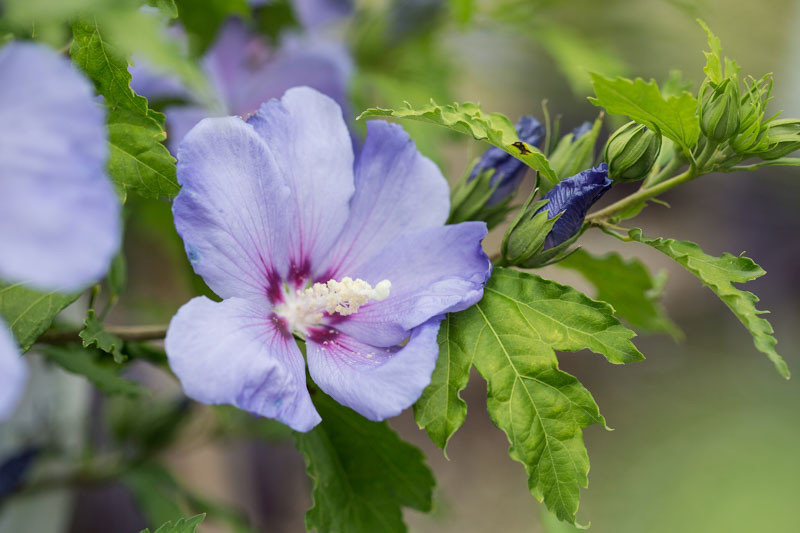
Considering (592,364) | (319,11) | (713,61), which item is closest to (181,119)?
(319,11)

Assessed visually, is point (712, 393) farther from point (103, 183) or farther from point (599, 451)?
point (103, 183)

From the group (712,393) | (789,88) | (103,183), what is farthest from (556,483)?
(789,88)

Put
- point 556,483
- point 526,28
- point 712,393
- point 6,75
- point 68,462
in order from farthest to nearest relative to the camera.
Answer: point 712,393 → point 526,28 → point 68,462 → point 556,483 → point 6,75

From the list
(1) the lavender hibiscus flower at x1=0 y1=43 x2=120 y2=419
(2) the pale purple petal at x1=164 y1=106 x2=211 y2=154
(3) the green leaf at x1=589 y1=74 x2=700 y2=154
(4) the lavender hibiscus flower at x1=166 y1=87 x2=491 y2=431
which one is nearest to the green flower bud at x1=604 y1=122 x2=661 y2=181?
(3) the green leaf at x1=589 y1=74 x2=700 y2=154

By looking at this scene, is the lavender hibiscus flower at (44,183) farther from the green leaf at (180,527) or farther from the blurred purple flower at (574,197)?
the blurred purple flower at (574,197)

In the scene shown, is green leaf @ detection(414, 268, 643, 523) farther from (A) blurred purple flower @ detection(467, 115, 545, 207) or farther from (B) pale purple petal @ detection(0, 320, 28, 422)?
(B) pale purple petal @ detection(0, 320, 28, 422)
